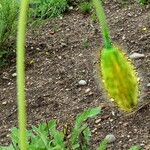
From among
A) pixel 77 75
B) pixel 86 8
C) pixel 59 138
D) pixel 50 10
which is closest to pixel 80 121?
pixel 59 138

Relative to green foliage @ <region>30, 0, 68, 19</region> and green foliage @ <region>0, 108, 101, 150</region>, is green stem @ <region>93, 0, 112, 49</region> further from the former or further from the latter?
green foliage @ <region>30, 0, 68, 19</region>

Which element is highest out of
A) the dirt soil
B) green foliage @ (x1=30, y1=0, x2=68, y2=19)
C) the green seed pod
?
the green seed pod

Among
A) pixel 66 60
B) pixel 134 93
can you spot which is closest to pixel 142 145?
pixel 66 60

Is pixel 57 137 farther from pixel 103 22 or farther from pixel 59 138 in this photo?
pixel 103 22

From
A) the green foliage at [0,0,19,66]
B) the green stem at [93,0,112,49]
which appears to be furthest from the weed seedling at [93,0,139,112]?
the green foliage at [0,0,19,66]

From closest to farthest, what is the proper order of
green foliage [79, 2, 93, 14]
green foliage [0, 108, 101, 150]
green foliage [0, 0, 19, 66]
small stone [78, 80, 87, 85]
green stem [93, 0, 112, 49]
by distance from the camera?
green stem [93, 0, 112, 49] < green foliage [0, 108, 101, 150] < small stone [78, 80, 87, 85] < green foliage [0, 0, 19, 66] < green foliage [79, 2, 93, 14]

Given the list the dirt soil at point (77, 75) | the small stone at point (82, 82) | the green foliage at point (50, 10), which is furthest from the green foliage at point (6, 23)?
the small stone at point (82, 82)

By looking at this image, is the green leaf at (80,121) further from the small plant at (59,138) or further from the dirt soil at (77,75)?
the dirt soil at (77,75)

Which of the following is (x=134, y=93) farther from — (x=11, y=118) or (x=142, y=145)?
(x=11, y=118)
